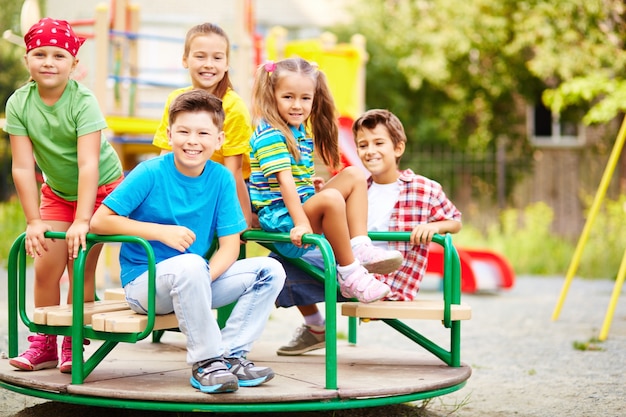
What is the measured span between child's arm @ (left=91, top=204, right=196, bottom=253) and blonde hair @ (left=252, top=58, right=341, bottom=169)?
799 mm

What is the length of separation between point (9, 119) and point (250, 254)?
24.7 ft

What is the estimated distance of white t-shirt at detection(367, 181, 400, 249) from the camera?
14.9 ft

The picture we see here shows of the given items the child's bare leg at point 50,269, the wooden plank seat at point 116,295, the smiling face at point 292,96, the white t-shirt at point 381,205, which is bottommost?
the wooden plank seat at point 116,295

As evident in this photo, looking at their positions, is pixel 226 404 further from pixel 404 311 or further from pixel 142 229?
pixel 404 311

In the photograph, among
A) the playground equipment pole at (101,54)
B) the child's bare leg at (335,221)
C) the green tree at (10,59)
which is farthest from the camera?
the green tree at (10,59)

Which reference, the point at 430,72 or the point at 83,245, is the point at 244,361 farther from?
the point at 430,72

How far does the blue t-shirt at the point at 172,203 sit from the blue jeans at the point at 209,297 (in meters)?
0.14

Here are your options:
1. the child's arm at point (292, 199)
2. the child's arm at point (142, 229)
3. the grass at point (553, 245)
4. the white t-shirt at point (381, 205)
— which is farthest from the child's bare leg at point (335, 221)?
the grass at point (553, 245)

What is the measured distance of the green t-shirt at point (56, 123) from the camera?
3.85 meters

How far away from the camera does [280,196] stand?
4.10 meters

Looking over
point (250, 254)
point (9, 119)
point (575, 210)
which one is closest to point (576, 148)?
point (575, 210)

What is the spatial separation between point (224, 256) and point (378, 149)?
121 cm

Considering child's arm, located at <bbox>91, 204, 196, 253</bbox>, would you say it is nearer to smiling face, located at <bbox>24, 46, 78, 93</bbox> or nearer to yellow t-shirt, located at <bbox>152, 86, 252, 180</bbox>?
smiling face, located at <bbox>24, 46, 78, 93</bbox>

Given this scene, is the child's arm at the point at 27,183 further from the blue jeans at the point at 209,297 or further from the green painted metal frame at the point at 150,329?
the blue jeans at the point at 209,297
